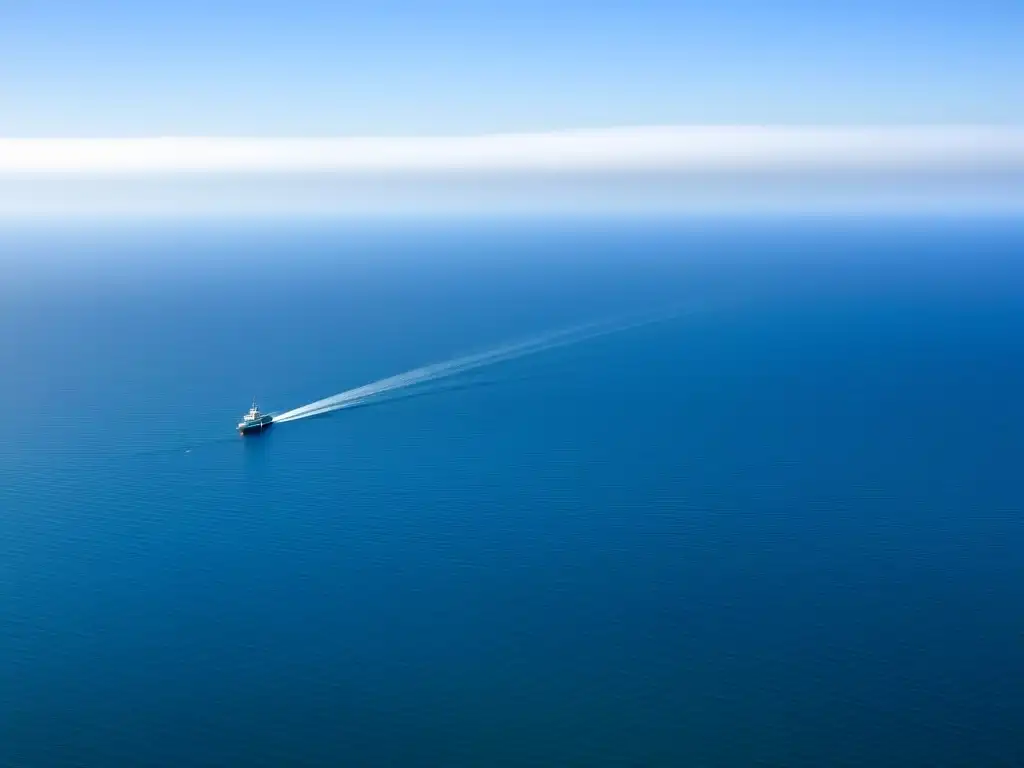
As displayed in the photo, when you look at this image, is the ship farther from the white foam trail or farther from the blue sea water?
the white foam trail

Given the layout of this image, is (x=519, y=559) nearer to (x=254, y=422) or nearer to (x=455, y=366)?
(x=254, y=422)

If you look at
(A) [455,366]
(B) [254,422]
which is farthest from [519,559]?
(A) [455,366]

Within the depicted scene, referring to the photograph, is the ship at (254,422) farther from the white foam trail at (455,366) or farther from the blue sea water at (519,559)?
the white foam trail at (455,366)

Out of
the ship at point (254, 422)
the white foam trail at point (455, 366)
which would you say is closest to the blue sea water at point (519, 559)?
the ship at point (254, 422)

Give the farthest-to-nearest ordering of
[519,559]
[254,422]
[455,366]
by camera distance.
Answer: [455,366] → [254,422] → [519,559]

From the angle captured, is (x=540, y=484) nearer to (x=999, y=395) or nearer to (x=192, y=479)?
(x=192, y=479)

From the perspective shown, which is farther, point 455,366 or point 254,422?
point 455,366
